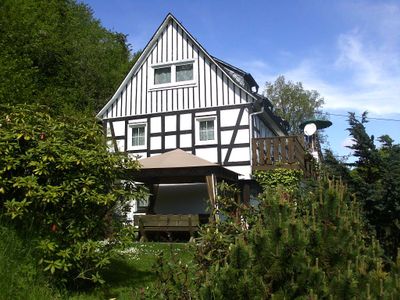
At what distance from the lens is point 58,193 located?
5.12 metres

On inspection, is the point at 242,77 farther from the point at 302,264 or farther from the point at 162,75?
the point at 302,264

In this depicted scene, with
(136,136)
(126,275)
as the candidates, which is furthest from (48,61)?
(126,275)

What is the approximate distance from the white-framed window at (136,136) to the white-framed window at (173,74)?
1750 mm

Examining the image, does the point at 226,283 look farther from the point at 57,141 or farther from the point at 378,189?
the point at 378,189

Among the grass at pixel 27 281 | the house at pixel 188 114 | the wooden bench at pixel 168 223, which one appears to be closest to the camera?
the grass at pixel 27 281

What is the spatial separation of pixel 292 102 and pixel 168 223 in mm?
38840

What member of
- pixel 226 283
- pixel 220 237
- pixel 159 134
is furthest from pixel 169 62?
pixel 226 283

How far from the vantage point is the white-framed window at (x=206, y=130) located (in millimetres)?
17156

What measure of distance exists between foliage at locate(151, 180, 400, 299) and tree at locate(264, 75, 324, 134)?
47.0 m

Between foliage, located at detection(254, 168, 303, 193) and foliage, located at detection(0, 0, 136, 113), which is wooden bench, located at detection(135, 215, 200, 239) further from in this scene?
foliage, located at detection(0, 0, 136, 113)

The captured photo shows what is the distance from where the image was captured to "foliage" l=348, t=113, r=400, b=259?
6.48m

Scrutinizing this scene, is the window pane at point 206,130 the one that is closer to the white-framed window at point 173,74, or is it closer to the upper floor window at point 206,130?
the upper floor window at point 206,130

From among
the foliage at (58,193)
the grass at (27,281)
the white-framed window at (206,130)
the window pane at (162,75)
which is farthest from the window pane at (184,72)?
the grass at (27,281)

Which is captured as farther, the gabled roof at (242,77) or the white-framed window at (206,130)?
the gabled roof at (242,77)
